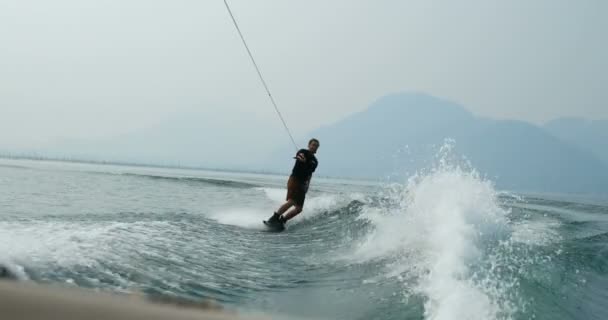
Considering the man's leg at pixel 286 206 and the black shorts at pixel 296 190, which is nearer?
the man's leg at pixel 286 206

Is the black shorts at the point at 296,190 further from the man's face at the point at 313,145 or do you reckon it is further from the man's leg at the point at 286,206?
the man's face at the point at 313,145

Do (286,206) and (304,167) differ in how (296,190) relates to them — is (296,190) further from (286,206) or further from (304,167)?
(304,167)

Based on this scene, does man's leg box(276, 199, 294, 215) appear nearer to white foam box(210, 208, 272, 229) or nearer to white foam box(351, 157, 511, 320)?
white foam box(210, 208, 272, 229)

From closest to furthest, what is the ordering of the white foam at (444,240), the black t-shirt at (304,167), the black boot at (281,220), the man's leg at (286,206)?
1. the white foam at (444,240)
2. the black boot at (281,220)
3. the man's leg at (286,206)
4. the black t-shirt at (304,167)

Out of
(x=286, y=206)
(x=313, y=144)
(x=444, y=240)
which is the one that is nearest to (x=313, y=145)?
(x=313, y=144)

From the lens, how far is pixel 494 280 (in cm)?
465

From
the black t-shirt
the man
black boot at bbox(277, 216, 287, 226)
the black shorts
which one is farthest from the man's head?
black boot at bbox(277, 216, 287, 226)

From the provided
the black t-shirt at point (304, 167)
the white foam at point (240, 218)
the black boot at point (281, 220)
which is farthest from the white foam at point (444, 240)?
the white foam at point (240, 218)

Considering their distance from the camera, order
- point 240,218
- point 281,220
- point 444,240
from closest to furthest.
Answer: point 444,240 < point 281,220 < point 240,218

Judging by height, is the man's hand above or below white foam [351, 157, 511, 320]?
above

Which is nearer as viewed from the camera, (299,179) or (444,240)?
(444,240)

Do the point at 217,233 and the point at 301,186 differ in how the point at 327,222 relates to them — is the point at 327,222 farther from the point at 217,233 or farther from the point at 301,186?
the point at 217,233

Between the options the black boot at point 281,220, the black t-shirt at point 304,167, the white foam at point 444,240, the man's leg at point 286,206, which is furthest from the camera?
the black t-shirt at point 304,167

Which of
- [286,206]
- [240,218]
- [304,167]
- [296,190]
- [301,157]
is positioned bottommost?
[240,218]
